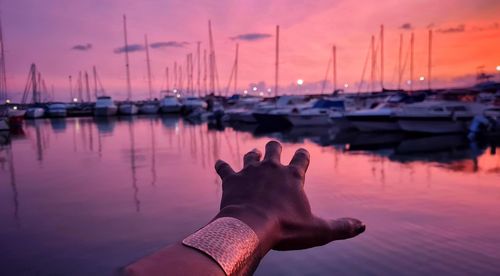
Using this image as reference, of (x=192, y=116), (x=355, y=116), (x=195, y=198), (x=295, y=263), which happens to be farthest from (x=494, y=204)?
(x=192, y=116)

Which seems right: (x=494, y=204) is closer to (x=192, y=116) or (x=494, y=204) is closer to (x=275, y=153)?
(x=275, y=153)

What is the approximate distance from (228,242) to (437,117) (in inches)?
1324

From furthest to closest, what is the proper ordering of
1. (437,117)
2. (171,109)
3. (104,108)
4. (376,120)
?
(171,109) < (104,108) < (376,120) < (437,117)

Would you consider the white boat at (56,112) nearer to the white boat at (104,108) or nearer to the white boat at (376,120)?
the white boat at (104,108)

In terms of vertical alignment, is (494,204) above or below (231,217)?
below

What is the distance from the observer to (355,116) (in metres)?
36.1

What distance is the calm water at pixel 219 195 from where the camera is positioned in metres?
7.23

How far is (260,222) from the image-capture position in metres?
2.02

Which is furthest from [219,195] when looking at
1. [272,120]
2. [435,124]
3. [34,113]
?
[34,113]

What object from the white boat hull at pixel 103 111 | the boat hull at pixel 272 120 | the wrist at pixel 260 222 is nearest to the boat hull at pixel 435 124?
the boat hull at pixel 272 120

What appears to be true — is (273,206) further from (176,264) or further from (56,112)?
(56,112)

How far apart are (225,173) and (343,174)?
46.8ft

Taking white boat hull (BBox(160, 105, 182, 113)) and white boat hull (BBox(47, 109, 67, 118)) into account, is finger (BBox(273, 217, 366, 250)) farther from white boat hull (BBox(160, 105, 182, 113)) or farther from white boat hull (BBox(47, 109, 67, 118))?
white boat hull (BBox(47, 109, 67, 118))

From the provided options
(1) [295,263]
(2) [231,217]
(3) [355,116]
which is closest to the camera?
(2) [231,217]
